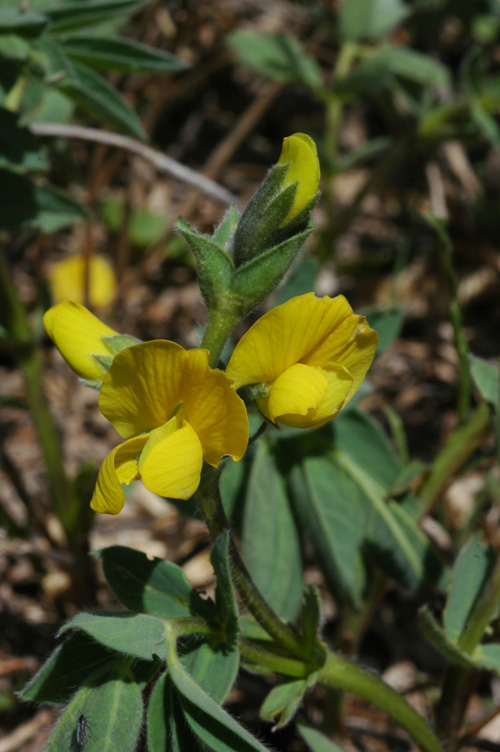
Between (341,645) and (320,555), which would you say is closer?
(320,555)

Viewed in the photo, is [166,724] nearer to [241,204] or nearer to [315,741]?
[315,741]

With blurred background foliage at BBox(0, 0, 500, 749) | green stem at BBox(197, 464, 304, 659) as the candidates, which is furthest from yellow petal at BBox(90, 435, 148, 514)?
blurred background foliage at BBox(0, 0, 500, 749)

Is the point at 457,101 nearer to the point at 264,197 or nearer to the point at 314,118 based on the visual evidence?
the point at 314,118

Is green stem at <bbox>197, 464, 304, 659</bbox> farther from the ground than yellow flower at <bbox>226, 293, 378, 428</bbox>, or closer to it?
closer to it

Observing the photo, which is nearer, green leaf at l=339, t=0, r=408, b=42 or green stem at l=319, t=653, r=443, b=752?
green stem at l=319, t=653, r=443, b=752

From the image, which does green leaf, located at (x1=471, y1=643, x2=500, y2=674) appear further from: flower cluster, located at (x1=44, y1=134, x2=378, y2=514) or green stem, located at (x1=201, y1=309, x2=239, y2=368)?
green stem, located at (x1=201, y1=309, x2=239, y2=368)

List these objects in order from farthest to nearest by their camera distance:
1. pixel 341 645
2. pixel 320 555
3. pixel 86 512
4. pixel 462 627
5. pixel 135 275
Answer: pixel 135 275 → pixel 86 512 → pixel 341 645 → pixel 320 555 → pixel 462 627

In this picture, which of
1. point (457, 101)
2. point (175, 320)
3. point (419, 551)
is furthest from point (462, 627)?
point (175, 320)

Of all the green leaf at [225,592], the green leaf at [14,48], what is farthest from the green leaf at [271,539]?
the green leaf at [14,48]
